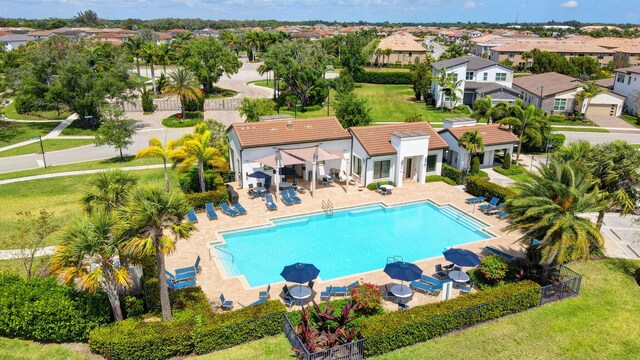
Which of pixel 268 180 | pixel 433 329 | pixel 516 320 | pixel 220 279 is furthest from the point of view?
pixel 268 180

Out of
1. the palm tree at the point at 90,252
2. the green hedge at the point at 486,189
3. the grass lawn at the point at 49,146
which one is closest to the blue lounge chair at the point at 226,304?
the palm tree at the point at 90,252

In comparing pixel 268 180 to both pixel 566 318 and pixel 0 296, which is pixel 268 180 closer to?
pixel 0 296

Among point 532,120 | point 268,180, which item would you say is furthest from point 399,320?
point 532,120

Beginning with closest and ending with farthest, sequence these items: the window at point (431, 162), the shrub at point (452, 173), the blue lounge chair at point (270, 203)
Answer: the blue lounge chair at point (270, 203) → the shrub at point (452, 173) → the window at point (431, 162)

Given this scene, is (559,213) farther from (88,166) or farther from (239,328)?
(88,166)

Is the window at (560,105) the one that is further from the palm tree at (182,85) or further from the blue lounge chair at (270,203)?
the palm tree at (182,85)

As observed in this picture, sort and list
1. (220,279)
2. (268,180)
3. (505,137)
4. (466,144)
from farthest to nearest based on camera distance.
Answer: (505,137), (466,144), (268,180), (220,279)

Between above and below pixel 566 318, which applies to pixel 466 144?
above
